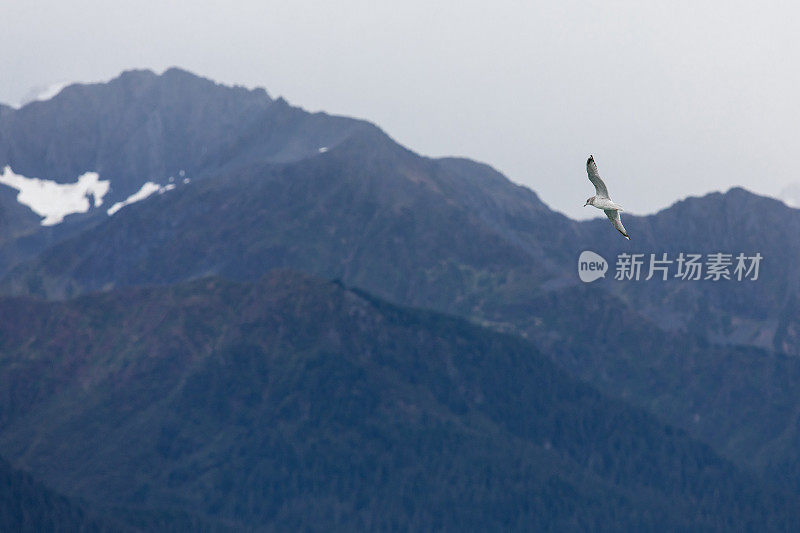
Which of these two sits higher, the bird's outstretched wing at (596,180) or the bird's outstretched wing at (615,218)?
the bird's outstretched wing at (596,180)

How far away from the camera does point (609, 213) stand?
8631cm

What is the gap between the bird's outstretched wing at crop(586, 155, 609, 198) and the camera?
8462 centimetres

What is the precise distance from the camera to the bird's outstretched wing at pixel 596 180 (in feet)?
278

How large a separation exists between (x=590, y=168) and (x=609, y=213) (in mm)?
2935

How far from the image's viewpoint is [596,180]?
85438 millimetres

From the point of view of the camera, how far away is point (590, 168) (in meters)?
84.9

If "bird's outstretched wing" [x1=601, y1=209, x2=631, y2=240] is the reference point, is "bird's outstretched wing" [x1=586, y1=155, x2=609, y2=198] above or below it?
above
